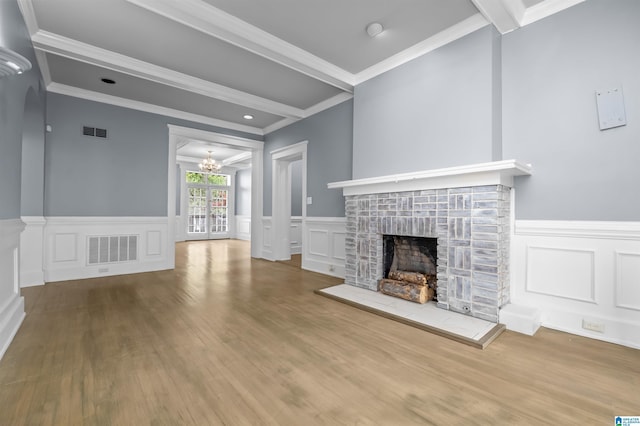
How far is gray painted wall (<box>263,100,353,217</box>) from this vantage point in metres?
4.62

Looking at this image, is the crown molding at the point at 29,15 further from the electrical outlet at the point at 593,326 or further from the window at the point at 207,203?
the window at the point at 207,203

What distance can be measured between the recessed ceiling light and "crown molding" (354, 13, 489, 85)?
501 mm

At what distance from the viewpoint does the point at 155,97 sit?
15.4ft

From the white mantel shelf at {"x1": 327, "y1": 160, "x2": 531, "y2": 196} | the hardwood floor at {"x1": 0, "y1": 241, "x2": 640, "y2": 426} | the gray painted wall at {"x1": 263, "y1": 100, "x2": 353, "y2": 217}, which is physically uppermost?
the gray painted wall at {"x1": 263, "y1": 100, "x2": 353, "y2": 217}

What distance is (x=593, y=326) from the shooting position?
7.83ft

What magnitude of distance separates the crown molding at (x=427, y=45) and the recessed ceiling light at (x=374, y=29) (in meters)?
0.50

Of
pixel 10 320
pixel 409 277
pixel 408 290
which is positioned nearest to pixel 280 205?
pixel 409 277

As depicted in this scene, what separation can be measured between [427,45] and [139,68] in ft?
11.3

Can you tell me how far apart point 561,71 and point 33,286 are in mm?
6549

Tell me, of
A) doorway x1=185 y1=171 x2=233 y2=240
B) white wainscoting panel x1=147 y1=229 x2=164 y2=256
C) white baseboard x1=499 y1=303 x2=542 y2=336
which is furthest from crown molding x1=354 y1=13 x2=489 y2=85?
doorway x1=185 y1=171 x2=233 y2=240

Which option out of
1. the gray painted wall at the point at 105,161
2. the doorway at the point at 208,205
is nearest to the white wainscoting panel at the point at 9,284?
the gray painted wall at the point at 105,161

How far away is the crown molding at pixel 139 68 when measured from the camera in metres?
3.14

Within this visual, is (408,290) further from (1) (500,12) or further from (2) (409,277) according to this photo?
(1) (500,12)

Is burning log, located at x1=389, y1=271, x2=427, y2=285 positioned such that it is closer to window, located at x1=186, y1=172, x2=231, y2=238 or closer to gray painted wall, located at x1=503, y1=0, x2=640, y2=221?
gray painted wall, located at x1=503, y1=0, x2=640, y2=221
